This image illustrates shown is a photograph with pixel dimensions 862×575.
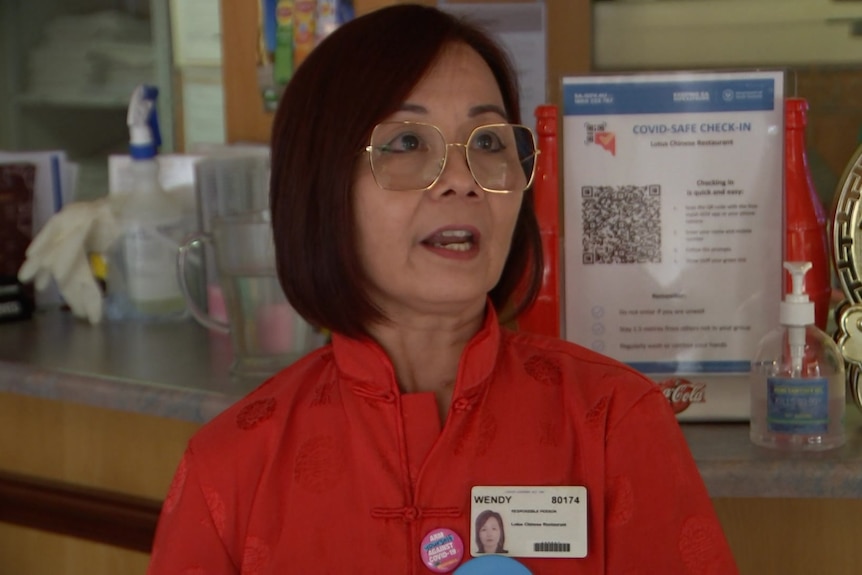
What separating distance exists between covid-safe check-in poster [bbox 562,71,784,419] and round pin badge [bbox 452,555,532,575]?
1.23 feet

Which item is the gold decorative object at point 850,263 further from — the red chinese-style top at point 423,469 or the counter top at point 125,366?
the counter top at point 125,366

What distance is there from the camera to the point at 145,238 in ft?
6.18

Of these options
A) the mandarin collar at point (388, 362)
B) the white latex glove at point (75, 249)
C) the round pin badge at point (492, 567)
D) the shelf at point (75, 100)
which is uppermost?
the shelf at point (75, 100)

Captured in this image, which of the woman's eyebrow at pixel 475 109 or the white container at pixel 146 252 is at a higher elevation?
the woman's eyebrow at pixel 475 109

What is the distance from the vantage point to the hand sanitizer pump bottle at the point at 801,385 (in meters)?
1.20

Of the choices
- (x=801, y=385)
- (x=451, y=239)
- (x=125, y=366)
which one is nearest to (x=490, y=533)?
(x=451, y=239)

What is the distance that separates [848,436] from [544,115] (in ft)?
1.57

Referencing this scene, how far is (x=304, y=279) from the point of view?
116 centimetres

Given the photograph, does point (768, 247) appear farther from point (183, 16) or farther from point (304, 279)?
point (183, 16)

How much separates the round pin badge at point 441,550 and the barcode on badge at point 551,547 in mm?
70

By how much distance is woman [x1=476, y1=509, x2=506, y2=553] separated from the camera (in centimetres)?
106

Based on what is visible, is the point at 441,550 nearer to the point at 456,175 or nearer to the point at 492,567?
the point at 492,567

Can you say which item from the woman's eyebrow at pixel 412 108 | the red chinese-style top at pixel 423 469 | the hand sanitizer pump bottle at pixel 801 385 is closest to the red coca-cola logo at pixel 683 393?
the hand sanitizer pump bottle at pixel 801 385

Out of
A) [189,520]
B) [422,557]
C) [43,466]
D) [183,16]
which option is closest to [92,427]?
[43,466]
